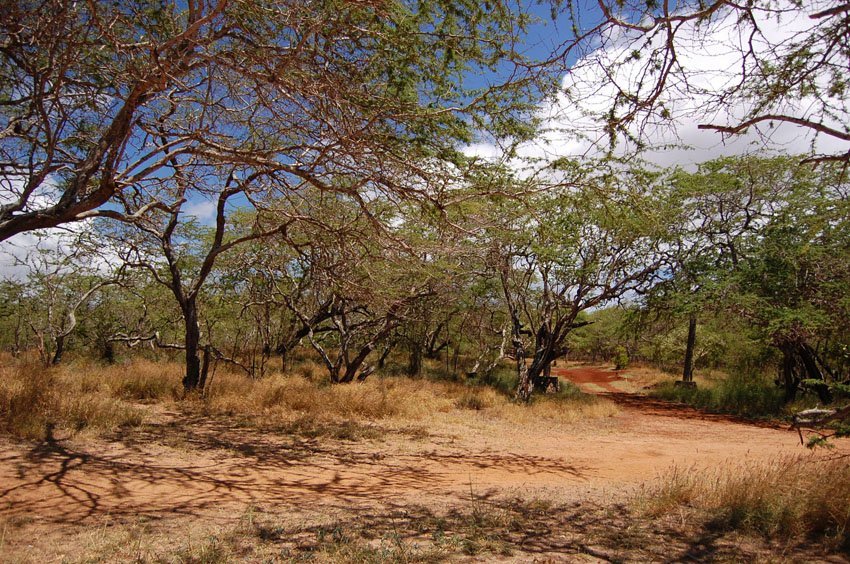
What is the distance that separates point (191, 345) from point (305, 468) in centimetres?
529

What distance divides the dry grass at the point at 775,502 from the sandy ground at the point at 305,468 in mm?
799

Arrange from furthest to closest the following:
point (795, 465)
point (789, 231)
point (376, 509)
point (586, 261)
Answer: point (586, 261) → point (789, 231) → point (795, 465) → point (376, 509)

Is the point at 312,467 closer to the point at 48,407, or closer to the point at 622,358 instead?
the point at 48,407

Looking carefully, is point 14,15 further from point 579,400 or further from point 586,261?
point 579,400

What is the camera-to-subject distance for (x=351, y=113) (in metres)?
5.42

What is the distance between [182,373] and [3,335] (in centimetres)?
1794

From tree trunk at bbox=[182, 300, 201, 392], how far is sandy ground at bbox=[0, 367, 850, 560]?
5.61 ft

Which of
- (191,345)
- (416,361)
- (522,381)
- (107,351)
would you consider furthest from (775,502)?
(107,351)

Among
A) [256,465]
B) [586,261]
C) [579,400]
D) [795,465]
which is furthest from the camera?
[579,400]

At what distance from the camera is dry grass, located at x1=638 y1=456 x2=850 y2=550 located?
4.38 meters

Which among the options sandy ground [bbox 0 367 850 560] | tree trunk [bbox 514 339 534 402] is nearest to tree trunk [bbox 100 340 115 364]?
sandy ground [bbox 0 367 850 560]

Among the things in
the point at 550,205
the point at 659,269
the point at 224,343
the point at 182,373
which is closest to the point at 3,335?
the point at 224,343

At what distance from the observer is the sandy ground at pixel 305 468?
192 inches

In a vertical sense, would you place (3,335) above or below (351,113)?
below
